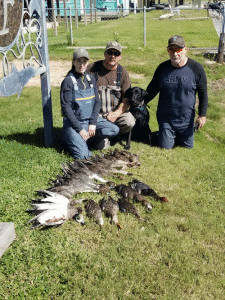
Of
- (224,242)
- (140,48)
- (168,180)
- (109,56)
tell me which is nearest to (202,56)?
(140,48)

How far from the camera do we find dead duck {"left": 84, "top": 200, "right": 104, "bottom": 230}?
12.7 feet

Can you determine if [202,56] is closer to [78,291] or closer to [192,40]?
[192,40]

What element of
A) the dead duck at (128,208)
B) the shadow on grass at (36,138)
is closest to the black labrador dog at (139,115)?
→ the shadow on grass at (36,138)

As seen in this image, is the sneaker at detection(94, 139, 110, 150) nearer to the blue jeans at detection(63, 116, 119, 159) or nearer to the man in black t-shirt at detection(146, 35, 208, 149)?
the blue jeans at detection(63, 116, 119, 159)

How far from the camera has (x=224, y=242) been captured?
12.0 feet

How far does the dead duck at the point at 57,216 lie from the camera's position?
3668mm

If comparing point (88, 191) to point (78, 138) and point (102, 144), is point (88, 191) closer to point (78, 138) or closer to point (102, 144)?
point (78, 138)

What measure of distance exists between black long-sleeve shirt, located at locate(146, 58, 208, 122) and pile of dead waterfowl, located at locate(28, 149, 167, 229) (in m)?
1.38

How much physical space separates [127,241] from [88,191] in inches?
45.9

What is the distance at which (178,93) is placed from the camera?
5.84m

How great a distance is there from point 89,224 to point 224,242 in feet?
5.49

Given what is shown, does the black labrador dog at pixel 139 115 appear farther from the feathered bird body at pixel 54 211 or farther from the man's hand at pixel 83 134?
the feathered bird body at pixel 54 211

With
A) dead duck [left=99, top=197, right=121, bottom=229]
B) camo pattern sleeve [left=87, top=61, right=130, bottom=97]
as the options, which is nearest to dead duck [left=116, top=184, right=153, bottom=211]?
dead duck [left=99, top=197, right=121, bottom=229]

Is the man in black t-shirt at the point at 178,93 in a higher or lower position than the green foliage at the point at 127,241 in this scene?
higher
